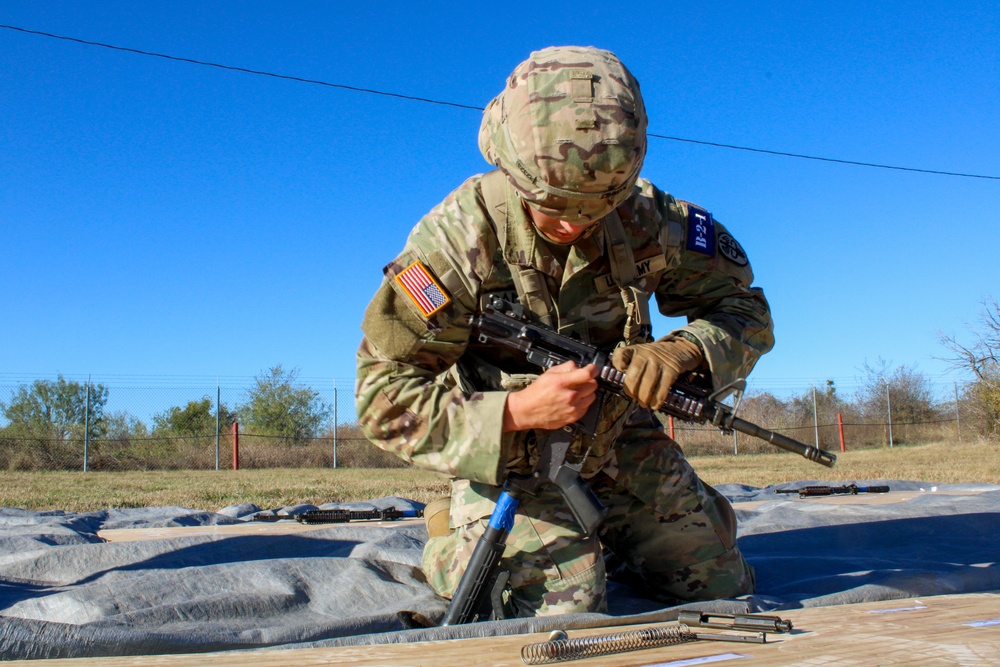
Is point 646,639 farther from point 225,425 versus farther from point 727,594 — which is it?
point 225,425

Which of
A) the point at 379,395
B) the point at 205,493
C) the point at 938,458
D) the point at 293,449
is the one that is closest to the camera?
the point at 379,395

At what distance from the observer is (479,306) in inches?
110

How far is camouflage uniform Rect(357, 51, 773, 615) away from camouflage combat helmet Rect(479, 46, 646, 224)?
0.01 meters

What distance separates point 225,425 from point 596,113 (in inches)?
814

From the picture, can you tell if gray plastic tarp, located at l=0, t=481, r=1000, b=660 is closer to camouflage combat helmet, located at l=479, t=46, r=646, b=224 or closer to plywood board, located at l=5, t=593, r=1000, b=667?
plywood board, located at l=5, t=593, r=1000, b=667

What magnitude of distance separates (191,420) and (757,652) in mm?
21824

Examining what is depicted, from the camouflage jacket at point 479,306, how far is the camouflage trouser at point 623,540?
21 cm

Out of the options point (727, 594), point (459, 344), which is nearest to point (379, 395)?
point (459, 344)

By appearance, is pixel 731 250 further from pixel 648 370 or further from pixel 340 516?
pixel 340 516

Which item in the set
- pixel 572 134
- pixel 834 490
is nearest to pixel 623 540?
pixel 572 134

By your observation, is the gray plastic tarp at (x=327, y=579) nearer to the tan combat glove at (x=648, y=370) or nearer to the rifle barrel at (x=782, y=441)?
the rifle barrel at (x=782, y=441)

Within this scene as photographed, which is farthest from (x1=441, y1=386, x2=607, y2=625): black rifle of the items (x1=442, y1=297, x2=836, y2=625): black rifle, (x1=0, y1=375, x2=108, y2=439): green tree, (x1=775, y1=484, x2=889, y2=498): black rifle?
(x1=0, y1=375, x2=108, y2=439): green tree

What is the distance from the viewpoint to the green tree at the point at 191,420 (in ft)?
70.4

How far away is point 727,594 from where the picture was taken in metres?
3.01
